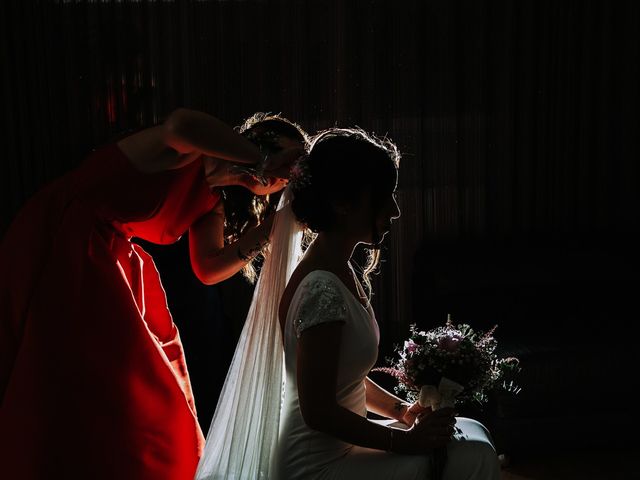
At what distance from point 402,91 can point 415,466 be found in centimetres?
323

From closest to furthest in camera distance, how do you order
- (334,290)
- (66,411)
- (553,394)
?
(334,290), (66,411), (553,394)

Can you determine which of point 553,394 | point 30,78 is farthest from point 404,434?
point 30,78

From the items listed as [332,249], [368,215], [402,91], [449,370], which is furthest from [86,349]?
[402,91]

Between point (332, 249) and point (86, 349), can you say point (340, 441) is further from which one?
point (86, 349)

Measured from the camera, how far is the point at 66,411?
192 centimetres

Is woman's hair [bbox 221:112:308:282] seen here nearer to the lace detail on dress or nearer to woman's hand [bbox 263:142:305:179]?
woman's hand [bbox 263:142:305:179]

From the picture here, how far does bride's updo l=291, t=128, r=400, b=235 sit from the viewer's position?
5.65 feet

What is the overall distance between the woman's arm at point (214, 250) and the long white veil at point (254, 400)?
39 cm

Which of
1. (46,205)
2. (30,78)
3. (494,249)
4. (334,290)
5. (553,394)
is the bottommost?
(553,394)

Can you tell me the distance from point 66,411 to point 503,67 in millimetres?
3458

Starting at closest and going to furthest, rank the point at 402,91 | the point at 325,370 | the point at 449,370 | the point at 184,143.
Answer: the point at 325,370 → the point at 449,370 → the point at 184,143 → the point at 402,91

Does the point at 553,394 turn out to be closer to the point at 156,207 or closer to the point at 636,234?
the point at 636,234

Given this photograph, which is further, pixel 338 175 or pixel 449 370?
pixel 449 370

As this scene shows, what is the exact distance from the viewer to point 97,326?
6.41ft
